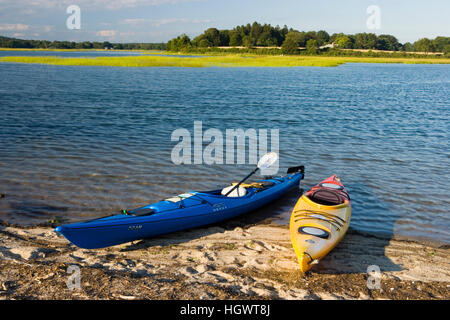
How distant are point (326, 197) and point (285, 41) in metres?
116

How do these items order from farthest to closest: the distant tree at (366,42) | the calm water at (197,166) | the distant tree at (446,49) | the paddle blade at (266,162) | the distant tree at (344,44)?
the distant tree at (344,44)
the distant tree at (366,42)
the distant tree at (446,49)
the paddle blade at (266,162)
the calm water at (197,166)

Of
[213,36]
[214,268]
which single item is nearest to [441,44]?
[213,36]

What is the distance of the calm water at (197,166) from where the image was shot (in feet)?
31.9

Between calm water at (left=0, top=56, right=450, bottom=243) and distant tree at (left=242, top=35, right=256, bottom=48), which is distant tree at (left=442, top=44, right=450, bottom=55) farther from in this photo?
calm water at (left=0, top=56, right=450, bottom=243)

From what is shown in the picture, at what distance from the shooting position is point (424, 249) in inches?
306

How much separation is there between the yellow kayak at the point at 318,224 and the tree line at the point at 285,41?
106m

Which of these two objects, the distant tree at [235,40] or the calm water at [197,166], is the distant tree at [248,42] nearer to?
the distant tree at [235,40]

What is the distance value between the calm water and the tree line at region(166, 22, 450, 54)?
8577cm

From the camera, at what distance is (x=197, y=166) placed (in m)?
13.0

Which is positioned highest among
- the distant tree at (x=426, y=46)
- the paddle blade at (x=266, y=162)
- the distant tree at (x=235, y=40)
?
the distant tree at (x=235, y=40)

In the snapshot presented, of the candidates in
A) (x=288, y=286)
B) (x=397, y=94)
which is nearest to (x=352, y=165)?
(x=288, y=286)

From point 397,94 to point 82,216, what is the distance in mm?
34395

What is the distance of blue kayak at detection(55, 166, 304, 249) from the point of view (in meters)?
6.76

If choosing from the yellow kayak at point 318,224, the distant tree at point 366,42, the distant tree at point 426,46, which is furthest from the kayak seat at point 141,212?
the distant tree at point 426,46
